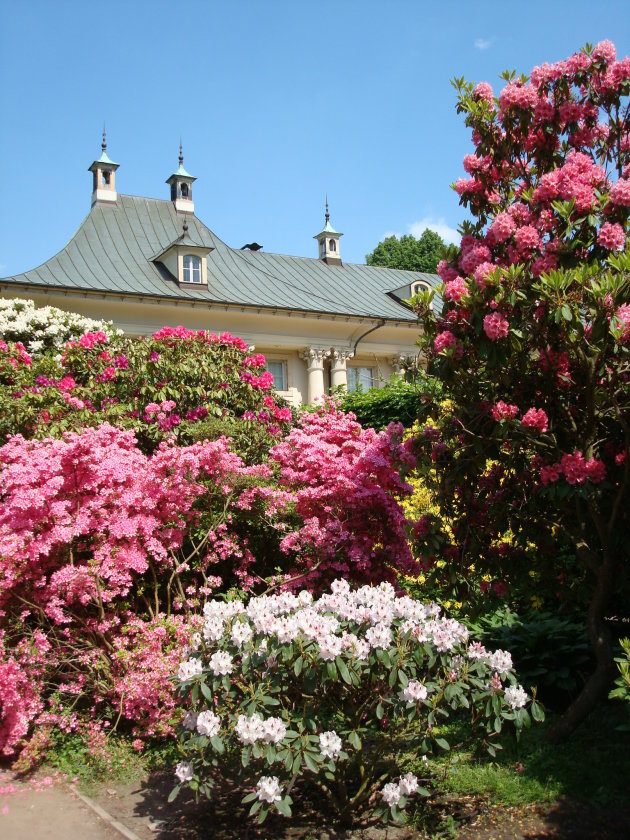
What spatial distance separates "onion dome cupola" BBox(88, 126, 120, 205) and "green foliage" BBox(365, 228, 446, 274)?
2105 cm

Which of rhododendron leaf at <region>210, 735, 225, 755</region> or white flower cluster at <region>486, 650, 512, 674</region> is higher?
white flower cluster at <region>486, 650, 512, 674</region>

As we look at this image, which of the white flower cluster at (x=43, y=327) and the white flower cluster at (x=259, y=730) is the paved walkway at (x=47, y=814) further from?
the white flower cluster at (x=43, y=327)

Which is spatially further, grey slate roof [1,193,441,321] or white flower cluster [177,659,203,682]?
grey slate roof [1,193,441,321]

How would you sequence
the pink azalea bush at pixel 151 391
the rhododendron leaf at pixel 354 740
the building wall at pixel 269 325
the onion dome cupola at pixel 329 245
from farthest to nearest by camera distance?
the onion dome cupola at pixel 329 245
the building wall at pixel 269 325
the pink azalea bush at pixel 151 391
the rhododendron leaf at pixel 354 740

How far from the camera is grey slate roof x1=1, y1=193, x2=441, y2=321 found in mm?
22516

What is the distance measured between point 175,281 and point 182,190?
5.96m

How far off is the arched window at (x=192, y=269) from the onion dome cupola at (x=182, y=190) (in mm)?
4425

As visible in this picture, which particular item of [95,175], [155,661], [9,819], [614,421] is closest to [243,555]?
[155,661]

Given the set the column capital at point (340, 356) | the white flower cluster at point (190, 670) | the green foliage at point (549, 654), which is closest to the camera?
the white flower cluster at point (190, 670)

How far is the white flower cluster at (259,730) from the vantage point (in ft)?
11.2

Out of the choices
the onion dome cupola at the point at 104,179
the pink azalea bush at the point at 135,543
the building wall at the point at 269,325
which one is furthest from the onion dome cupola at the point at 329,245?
the pink azalea bush at the point at 135,543

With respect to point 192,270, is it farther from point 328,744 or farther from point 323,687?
point 328,744

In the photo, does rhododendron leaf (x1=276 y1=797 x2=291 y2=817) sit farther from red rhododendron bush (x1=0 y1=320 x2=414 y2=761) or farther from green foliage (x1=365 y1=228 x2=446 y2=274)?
green foliage (x1=365 y1=228 x2=446 y2=274)

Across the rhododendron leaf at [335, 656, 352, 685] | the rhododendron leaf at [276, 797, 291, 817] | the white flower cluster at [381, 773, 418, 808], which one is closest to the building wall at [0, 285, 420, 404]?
the white flower cluster at [381, 773, 418, 808]
